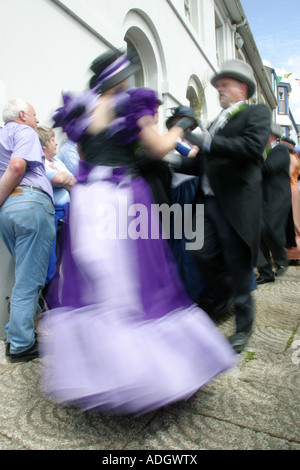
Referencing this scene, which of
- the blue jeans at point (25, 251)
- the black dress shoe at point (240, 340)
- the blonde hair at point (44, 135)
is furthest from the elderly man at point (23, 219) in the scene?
the black dress shoe at point (240, 340)

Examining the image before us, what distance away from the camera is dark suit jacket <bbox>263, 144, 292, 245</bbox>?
7.95ft

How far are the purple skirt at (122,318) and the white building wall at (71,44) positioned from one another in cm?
64

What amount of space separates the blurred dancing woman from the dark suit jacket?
0.91m

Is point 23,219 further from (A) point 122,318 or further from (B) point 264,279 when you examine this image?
(B) point 264,279

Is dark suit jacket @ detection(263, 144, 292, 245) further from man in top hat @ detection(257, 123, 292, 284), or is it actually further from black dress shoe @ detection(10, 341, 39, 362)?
black dress shoe @ detection(10, 341, 39, 362)

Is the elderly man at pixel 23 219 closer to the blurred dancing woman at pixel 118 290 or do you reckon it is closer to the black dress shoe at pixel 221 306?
the blurred dancing woman at pixel 118 290

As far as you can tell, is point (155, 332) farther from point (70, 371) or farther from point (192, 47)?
point (192, 47)

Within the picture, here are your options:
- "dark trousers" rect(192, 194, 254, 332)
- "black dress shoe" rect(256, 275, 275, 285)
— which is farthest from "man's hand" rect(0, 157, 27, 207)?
"black dress shoe" rect(256, 275, 275, 285)

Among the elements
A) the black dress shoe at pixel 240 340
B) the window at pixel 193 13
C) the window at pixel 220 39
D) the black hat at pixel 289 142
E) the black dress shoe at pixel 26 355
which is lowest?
the black dress shoe at pixel 26 355

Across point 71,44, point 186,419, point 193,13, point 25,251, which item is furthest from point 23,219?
point 193,13

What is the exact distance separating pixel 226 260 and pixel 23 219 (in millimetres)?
1322

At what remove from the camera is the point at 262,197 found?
2.43 metres

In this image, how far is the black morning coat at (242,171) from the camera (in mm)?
2109

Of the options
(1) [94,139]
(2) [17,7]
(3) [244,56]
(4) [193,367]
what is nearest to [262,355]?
(4) [193,367]
